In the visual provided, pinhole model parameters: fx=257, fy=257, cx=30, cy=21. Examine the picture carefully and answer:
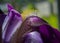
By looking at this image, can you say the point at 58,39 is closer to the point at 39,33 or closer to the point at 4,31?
the point at 39,33

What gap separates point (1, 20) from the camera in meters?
0.84

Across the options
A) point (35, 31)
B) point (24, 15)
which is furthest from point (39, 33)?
point (24, 15)

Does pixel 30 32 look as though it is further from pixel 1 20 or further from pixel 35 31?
pixel 1 20

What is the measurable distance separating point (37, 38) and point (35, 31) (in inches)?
1.2

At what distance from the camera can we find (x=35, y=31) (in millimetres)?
755

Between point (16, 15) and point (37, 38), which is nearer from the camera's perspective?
point (37, 38)

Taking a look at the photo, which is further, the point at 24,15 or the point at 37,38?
the point at 24,15

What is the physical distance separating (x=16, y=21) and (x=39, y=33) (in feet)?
0.36

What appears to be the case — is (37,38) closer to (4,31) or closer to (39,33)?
(39,33)

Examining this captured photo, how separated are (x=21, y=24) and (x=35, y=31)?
0.06 metres

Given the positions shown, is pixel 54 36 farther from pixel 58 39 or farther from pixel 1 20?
pixel 1 20

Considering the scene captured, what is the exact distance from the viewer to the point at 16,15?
0.84 m

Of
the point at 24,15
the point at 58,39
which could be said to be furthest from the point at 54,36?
the point at 24,15

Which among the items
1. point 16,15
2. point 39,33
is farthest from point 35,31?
point 16,15
